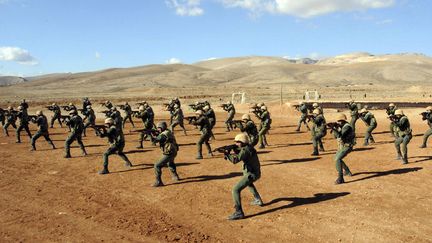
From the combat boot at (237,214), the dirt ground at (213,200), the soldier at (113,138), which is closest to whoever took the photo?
the dirt ground at (213,200)

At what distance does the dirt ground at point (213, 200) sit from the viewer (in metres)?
9.80

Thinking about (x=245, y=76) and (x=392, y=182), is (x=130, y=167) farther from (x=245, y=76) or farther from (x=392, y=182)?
(x=245, y=76)

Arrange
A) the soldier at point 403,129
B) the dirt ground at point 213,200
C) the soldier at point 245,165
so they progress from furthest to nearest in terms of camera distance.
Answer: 1. the soldier at point 403,129
2. the soldier at point 245,165
3. the dirt ground at point 213,200

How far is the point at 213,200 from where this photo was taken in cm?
1228

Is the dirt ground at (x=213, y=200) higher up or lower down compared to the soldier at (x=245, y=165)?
lower down

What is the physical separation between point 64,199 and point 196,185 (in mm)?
3978

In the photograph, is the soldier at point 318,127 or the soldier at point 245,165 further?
the soldier at point 318,127

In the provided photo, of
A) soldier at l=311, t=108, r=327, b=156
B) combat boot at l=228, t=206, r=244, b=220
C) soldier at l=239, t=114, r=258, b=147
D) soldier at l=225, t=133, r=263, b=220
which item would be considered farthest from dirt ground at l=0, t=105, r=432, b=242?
soldier at l=239, t=114, r=258, b=147

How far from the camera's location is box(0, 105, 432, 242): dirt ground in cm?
980

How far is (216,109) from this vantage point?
148ft

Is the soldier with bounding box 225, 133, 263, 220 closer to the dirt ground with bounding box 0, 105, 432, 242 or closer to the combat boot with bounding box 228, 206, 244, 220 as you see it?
the combat boot with bounding box 228, 206, 244, 220

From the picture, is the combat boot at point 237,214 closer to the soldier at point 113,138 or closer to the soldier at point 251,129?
the soldier at point 251,129

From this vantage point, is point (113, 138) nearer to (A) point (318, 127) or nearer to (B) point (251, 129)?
(B) point (251, 129)

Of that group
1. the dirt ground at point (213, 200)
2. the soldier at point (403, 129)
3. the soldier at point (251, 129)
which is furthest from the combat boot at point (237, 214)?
the soldier at point (403, 129)
